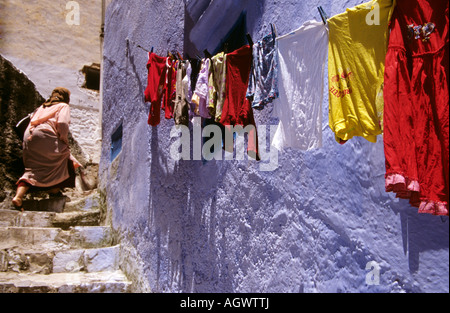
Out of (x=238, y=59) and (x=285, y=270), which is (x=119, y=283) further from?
(x=238, y=59)

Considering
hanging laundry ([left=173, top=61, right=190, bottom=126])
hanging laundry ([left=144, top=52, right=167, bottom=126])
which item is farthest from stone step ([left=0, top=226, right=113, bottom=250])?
hanging laundry ([left=173, top=61, right=190, bottom=126])

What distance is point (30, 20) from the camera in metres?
9.74

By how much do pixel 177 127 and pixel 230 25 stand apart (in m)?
1.20

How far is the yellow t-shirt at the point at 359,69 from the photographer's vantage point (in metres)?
2.04

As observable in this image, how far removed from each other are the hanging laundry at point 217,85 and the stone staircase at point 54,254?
2356 millimetres

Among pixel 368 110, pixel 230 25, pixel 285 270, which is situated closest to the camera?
pixel 368 110

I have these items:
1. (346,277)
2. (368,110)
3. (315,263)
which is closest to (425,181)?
(368,110)

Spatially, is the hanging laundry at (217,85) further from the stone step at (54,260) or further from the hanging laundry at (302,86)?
the stone step at (54,260)

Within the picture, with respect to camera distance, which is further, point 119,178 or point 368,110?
point 119,178

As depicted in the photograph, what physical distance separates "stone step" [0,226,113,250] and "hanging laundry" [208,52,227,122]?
289cm

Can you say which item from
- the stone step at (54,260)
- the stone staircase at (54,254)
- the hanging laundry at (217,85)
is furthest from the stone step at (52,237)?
the hanging laundry at (217,85)

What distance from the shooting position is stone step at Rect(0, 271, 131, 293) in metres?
3.88

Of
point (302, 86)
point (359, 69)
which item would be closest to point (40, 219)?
point (302, 86)

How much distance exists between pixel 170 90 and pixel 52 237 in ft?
8.27
